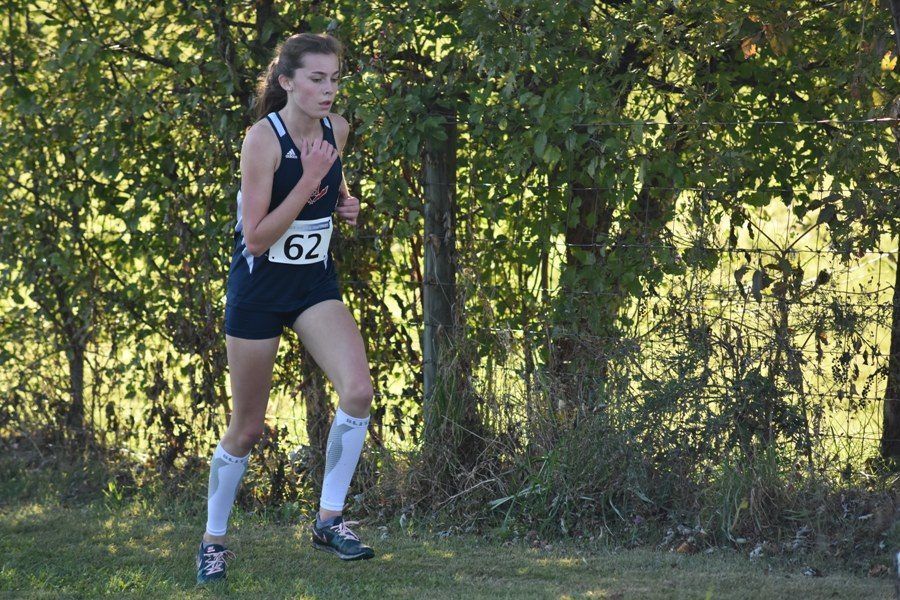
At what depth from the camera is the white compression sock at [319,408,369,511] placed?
4.61 meters

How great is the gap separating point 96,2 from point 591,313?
10.5 feet

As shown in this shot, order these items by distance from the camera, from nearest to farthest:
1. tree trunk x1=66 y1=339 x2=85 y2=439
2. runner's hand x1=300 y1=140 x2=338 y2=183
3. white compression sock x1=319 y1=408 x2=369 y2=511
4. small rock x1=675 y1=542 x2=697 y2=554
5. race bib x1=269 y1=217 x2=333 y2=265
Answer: runner's hand x1=300 y1=140 x2=338 y2=183, race bib x1=269 y1=217 x2=333 y2=265, white compression sock x1=319 y1=408 x2=369 y2=511, small rock x1=675 y1=542 x2=697 y2=554, tree trunk x1=66 y1=339 x2=85 y2=439

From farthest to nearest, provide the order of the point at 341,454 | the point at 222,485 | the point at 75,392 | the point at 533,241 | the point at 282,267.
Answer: the point at 75,392
the point at 533,241
the point at 222,485
the point at 341,454
the point at 282,267

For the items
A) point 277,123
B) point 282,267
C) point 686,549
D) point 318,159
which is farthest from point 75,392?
point 686,549

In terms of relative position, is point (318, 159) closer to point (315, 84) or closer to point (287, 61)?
point (315, 84)

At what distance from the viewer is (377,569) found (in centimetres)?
482

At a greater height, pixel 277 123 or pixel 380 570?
pixel 277 123

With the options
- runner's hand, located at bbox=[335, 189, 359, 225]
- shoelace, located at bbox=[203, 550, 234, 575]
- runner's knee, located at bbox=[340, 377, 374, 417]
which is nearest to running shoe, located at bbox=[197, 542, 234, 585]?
shoelace, located at bbox=[203, 550, 234, 575]

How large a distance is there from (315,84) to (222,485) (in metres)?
1.64

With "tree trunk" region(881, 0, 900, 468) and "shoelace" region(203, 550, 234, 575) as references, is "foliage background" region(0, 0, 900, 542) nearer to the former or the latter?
"tree trunk" region(881, 0, 900, 468)

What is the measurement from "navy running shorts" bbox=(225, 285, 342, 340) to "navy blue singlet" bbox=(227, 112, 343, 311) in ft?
0.06

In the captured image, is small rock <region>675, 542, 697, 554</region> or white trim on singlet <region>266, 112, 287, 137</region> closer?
white trim on singlet <region>266, 112, 287, 137</region>

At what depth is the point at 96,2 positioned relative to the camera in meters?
6.39

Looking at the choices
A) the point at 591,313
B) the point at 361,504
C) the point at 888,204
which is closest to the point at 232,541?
the point at 361,504
